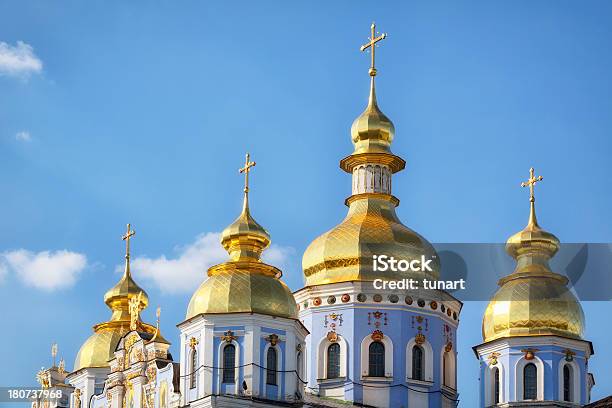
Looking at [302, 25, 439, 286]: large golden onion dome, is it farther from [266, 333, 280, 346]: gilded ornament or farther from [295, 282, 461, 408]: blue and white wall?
[266, 333, 280, 346]: gilded ornament

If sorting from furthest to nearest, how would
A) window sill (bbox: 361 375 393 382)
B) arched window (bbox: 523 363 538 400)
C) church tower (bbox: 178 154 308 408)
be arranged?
arched window (bbox: 523 363 538 400) → window sill (bbox: 361 375 393 382) → church tower (bbox: 178 154 308 408)

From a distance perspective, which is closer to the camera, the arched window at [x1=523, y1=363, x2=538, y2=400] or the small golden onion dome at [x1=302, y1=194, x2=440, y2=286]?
the arched window at [x1=523, y1=363, x2=538, y2=400]

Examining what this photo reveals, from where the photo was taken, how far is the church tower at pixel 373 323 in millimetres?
59719

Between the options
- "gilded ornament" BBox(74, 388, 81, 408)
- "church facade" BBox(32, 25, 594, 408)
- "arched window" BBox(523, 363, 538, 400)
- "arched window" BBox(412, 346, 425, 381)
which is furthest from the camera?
"gilded ornament" BBox(74, 388, 81, 408)

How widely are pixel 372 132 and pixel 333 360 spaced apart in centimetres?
859

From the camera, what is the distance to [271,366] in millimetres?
54719

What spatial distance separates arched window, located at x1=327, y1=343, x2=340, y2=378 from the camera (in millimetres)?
60094

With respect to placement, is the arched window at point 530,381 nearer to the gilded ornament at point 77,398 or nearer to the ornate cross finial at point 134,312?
the ornate cross finial at point 134,312

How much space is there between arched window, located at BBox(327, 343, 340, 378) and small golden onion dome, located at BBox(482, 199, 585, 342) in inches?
204

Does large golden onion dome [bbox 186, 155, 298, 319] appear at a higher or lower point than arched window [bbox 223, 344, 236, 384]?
higher

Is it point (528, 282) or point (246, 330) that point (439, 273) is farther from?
point (246, 330)

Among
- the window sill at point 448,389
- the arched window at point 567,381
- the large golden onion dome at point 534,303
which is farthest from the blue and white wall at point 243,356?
the arched window at point 567,381

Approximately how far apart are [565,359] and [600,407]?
2383 centimetres

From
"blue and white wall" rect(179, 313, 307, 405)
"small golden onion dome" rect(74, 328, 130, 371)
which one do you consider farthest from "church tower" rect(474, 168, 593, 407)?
"small golden onion dome" rect(74, 328, 130, 371)
